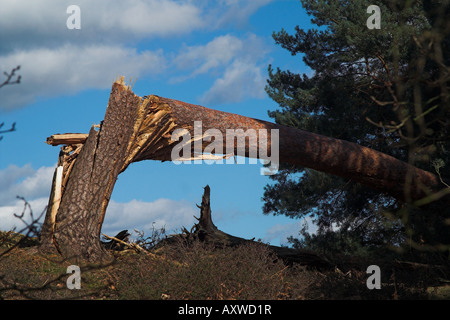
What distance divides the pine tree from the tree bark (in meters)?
1.53

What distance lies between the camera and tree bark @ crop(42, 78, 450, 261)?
9328mm

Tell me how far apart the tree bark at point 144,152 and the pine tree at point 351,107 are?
1.53m

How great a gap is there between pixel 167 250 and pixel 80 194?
89.4 inches

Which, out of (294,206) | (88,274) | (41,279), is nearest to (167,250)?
(88,274)

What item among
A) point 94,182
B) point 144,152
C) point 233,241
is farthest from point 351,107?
point 94,182

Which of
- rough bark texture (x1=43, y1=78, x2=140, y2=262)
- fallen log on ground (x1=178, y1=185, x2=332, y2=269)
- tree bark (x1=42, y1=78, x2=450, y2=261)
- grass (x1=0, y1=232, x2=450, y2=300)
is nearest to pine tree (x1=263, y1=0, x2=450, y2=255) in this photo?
tree bark (x1=42, y1=78, x2=450, y2=261)

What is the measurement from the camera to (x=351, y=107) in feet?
42.2

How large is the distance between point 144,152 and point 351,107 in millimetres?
5972

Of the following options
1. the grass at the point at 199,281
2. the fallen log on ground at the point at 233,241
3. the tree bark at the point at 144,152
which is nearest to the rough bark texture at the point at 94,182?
the tree bark at the point at 144,152

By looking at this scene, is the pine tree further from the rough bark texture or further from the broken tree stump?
the rough bark texture
